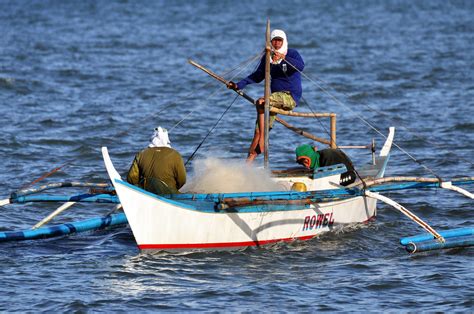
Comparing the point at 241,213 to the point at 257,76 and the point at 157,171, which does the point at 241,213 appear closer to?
the point at 157,171

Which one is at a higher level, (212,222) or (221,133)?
(221,133)

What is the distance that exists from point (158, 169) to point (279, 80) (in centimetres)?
353

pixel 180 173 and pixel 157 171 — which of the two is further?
pixel 180 173

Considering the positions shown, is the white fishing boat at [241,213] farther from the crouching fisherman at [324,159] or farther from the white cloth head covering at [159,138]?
the white cloth head covering at [159,138]

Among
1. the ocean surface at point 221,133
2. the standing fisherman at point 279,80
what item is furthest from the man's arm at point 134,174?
the standing fisherman at point 279,80

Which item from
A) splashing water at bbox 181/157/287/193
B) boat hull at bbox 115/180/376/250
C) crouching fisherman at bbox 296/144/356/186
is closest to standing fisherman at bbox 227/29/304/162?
crouching fisherman at bbox 296/144/356/186

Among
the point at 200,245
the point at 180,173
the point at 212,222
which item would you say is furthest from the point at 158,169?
the point at 200,245

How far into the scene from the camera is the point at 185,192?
15.9 metres

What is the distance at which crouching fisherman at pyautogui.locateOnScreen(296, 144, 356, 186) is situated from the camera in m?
17.0

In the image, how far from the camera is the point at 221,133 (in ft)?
86.9

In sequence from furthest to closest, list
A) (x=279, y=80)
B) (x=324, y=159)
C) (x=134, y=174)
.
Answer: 1. (x=279, y=80)
2. (x=324, y=159)
3. (x=134, y=174)

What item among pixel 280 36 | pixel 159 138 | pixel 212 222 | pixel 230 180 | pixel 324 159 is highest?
pixel 280 36

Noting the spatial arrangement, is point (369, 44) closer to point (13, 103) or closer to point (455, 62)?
point (455, 62)

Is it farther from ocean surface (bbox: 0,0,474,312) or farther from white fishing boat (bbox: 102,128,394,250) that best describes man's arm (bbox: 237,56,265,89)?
white fishing boat (bbox: 102,128,394,250)
